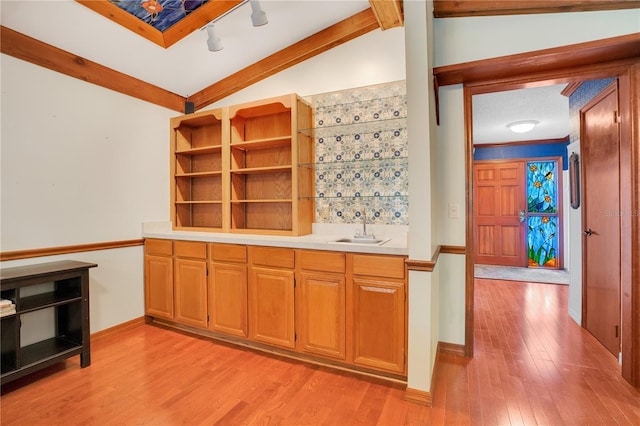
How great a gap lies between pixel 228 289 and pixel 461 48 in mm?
2719

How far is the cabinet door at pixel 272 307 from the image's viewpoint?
2.46 m

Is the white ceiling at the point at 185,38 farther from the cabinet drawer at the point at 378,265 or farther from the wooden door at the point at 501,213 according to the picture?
the wooden door at the point at 501,213

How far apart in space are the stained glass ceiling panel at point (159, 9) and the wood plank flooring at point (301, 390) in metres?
2.73

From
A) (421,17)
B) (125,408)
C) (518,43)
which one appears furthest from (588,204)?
(125,408)

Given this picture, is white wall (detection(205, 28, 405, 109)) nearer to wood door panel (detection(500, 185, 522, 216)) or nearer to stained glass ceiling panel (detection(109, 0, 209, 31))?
stained glass ceiling panel (detection(109, 0, 209, 31))

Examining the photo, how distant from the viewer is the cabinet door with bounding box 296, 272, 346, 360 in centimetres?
227

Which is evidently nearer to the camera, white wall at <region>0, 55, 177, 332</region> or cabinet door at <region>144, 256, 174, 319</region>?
white wall at <region>0, 55, 177, 332</region>

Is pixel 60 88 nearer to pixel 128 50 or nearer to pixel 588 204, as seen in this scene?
pixel 128 50

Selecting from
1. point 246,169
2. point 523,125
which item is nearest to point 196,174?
point 246,169

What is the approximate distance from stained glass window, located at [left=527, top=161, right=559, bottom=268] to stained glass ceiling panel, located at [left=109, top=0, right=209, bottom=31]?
619 centimetres

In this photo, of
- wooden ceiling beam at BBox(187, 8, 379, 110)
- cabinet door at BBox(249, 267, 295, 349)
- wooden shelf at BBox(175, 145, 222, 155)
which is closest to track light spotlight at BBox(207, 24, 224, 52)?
wooden ceiling beam at BBox(187, 8, 379, 110)

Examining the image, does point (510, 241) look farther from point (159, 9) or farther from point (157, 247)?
point (159, 9)

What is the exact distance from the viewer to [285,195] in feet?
10.4

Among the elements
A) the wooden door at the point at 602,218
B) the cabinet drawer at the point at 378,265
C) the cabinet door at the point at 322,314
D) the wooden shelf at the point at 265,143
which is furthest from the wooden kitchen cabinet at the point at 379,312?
the wooden door at the point at 602,218
